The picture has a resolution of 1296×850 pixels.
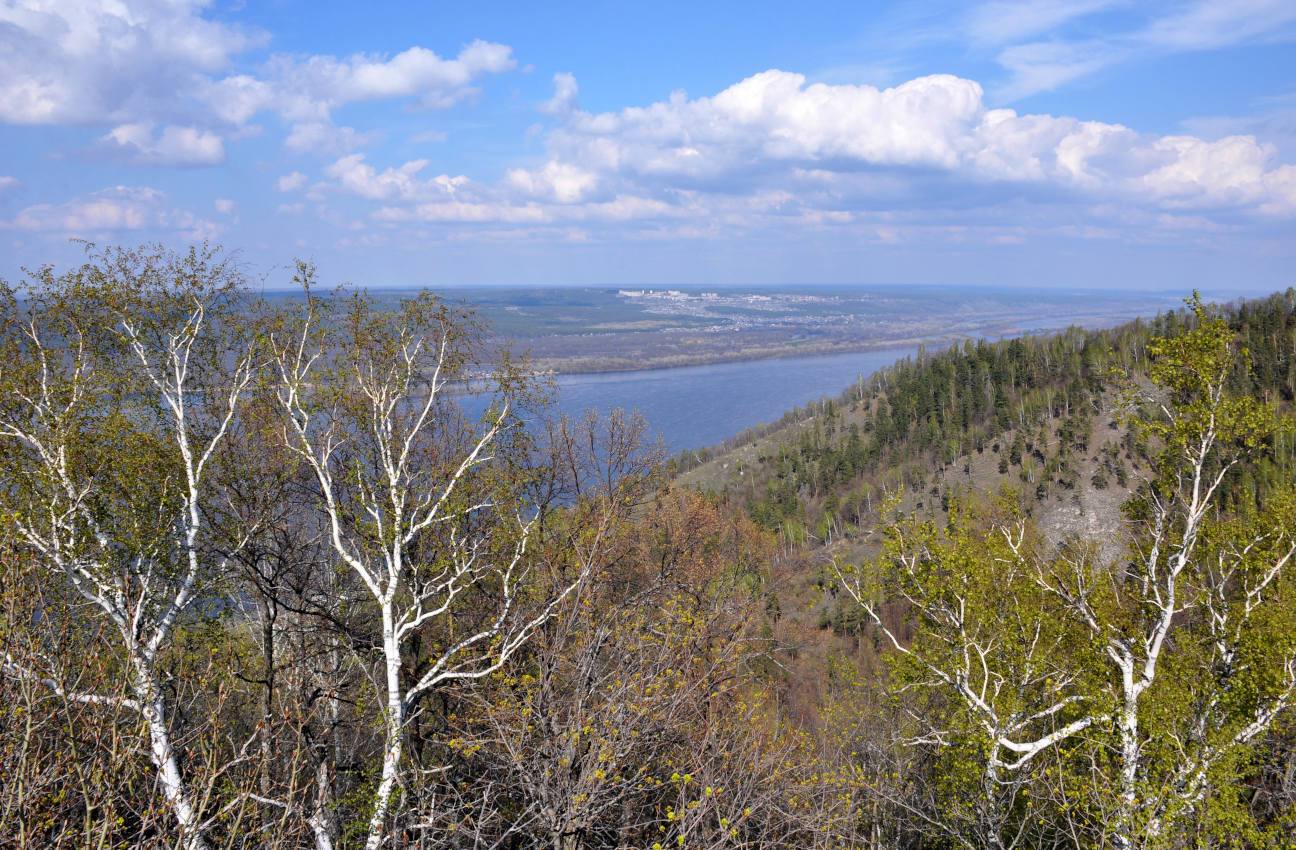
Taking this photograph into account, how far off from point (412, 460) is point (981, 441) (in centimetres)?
10837

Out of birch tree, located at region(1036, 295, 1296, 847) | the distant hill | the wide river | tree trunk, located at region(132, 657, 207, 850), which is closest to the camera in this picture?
tree trunk, located at region(132, 657, 207, 850)

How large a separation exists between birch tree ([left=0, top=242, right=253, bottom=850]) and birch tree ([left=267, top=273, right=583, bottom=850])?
1.62 metres

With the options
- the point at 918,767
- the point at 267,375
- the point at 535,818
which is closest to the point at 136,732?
the point at 535,818

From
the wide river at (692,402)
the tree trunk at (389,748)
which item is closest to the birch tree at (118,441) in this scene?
the tree trunk at (389,748)

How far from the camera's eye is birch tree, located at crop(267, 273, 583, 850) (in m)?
13.0

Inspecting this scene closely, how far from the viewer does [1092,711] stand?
1270cm

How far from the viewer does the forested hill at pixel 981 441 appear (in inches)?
3497

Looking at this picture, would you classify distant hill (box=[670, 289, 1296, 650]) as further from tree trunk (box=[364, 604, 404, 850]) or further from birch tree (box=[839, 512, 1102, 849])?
tree trunk (box=[364, 604, 404, 850])

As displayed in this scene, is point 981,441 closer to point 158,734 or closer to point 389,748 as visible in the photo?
point 389,748

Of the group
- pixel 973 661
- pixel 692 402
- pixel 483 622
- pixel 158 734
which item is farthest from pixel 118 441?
pixel 692 402

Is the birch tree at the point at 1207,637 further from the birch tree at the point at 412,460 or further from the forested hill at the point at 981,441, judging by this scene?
the forested hill at the point at 981,441

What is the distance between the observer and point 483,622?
1575cm

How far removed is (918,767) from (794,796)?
8.57 meters

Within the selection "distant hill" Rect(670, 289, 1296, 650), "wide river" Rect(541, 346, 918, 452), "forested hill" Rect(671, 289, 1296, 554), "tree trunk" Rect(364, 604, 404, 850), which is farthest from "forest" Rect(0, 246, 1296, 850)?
"wide river" Rect(541, 346, 918, 452)
